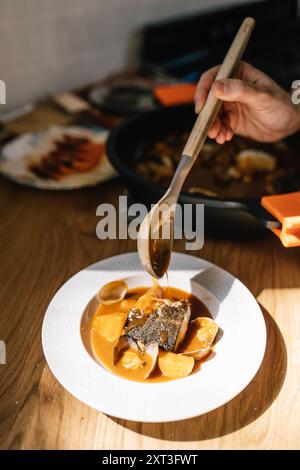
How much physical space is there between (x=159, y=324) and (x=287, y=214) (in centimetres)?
32

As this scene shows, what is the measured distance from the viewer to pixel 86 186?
4.27 feet

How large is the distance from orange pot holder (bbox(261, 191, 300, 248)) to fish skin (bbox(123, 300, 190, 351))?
237mm

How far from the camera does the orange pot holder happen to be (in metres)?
0.89

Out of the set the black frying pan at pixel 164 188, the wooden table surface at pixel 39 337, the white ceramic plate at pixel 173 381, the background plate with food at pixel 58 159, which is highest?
the black frying pan at pixel 164 188

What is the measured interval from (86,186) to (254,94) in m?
0.51

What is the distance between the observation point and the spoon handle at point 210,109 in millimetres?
927

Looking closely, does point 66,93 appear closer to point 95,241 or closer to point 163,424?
point 95,241

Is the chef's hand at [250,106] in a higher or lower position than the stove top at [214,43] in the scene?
higher

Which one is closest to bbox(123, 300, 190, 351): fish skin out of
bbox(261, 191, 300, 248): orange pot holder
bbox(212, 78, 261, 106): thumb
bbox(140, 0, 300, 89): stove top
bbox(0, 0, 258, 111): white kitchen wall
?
bbox(261, 191, 300, 248): orange pot holder

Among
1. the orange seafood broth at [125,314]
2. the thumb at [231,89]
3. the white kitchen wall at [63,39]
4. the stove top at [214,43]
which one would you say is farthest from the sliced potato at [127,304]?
the stove top at [214,43]

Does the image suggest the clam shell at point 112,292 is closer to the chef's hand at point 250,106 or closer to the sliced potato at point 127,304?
the sliced potato at point 127,304

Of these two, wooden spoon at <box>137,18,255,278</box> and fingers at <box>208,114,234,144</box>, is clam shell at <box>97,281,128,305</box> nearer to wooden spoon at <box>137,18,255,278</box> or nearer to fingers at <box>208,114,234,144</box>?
wooden spoon at <box>137,18,255,278</box>

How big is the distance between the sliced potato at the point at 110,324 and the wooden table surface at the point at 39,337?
12cm

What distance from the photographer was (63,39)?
71.1 inches
